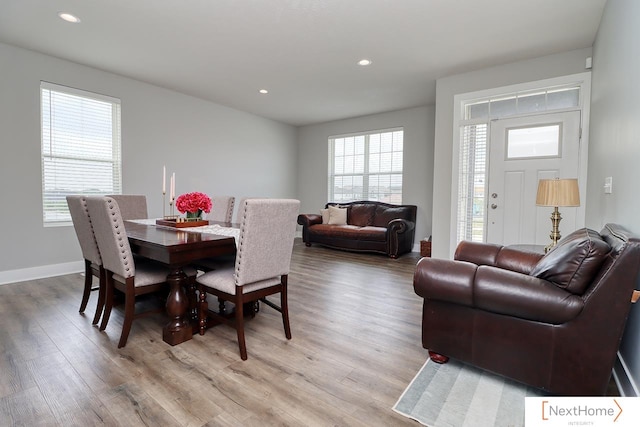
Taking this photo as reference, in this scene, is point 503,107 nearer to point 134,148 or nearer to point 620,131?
point 620,131

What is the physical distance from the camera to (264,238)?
199 centimetres

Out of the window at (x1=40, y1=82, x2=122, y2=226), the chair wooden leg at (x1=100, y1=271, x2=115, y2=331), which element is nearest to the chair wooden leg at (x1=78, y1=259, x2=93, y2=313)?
the chair wooden leg at (x1=100, y1=271, x2=115, y2=331)

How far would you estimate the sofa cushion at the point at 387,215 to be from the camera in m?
5.79

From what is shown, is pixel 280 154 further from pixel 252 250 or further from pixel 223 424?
pixel 223 424

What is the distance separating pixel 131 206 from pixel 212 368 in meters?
2.44

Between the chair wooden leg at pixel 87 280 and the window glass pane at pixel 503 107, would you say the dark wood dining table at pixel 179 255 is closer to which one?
the chair wooden leg at pixel 87 280

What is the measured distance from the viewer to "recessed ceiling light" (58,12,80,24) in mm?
2821

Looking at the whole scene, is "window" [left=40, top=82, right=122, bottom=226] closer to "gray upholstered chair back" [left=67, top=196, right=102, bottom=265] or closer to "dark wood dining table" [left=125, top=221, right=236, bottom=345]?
"gray upholstered chair back" [left=67, top=196, right=102, bottom=265]

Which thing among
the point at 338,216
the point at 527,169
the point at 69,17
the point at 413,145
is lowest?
the point at 338,216

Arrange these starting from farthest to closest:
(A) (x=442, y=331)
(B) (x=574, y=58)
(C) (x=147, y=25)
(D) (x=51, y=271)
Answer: (D) (x=51, y=271), (B) (x=574, y=58), (C) (x=147, y=25), (A) (x=442, y=331)

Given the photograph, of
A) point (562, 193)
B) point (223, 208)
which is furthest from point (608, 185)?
point (223, 208)

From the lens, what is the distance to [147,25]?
2.98 meters

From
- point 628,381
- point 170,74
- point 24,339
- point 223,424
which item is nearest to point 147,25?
point 170,74

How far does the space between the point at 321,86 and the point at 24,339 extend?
4328 mm
